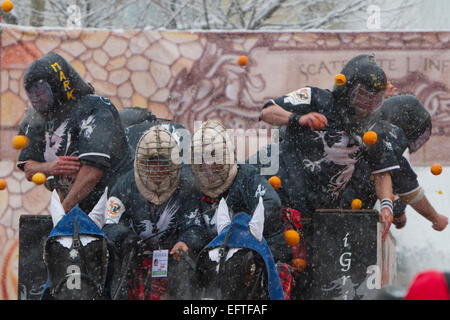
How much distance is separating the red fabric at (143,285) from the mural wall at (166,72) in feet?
8.99

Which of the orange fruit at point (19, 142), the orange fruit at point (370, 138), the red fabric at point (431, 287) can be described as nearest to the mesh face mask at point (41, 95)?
the orange fruit at point (19, 142)

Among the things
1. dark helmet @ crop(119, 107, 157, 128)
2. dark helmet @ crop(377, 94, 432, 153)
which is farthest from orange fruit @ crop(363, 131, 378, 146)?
dark helmet @ crop(119, 107, 157, 128)

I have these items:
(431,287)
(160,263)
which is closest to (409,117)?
(160,263)

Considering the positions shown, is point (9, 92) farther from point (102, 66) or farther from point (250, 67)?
point (250, 67)

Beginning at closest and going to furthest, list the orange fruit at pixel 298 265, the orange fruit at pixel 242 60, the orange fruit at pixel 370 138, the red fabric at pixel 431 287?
the red fabric at pixel 431 287 < the orange fruit at pixel 298 265 < the orange fruit at pixel 370 138 < the orange fruit at pixel 242 60

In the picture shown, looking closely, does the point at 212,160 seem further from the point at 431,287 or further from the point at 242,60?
the point at 242,60

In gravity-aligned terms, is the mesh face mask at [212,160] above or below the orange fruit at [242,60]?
below

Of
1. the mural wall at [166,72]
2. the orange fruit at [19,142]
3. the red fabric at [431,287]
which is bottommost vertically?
the red fabric at [431,287]

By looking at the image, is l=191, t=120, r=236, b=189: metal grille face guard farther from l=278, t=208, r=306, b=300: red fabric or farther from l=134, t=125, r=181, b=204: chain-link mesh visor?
l=278, t=208, r=306, b=300: red fabric

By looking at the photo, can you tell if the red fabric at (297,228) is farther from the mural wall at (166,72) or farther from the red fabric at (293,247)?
the mural wall at (166,72)

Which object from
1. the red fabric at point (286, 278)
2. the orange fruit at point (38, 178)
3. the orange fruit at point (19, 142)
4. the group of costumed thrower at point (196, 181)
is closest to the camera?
the group of costumed thrower at point (196, 181)

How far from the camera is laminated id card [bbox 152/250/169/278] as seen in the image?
3.96 metres

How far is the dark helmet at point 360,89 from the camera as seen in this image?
4414 mm
